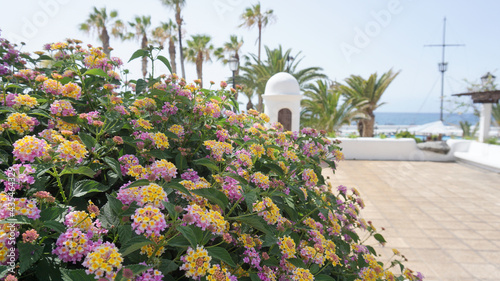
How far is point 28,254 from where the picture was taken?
0.72 metres

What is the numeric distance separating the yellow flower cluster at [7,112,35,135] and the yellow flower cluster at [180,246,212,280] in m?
0.74

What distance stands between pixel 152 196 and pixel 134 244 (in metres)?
0.15

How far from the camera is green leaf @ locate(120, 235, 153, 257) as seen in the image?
704mm

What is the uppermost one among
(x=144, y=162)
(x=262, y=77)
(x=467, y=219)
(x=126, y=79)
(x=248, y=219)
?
(x=262, y=77)

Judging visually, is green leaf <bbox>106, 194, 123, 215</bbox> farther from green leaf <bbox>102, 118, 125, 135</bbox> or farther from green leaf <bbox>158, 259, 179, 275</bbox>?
green leaf <bbox>102, 118, 125, 135</bbox>

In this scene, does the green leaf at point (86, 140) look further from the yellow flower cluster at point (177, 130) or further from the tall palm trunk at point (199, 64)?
the tall palm trunk at point (199, 64)

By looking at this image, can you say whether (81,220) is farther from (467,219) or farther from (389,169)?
(389,169)

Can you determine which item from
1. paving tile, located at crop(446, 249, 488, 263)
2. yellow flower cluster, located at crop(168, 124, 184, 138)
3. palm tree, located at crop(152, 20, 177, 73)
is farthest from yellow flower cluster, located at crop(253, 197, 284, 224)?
palm tree, located at crop(152, 20, 177, 73)

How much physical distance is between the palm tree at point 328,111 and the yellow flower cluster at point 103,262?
9.90 m

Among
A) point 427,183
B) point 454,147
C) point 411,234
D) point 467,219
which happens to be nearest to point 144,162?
point 411,234

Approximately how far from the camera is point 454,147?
973 centimetres

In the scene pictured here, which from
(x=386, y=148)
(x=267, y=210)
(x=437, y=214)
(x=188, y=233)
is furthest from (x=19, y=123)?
(x=386, y=148)

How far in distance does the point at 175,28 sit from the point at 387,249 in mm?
20486

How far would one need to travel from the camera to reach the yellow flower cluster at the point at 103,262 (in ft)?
2.28
